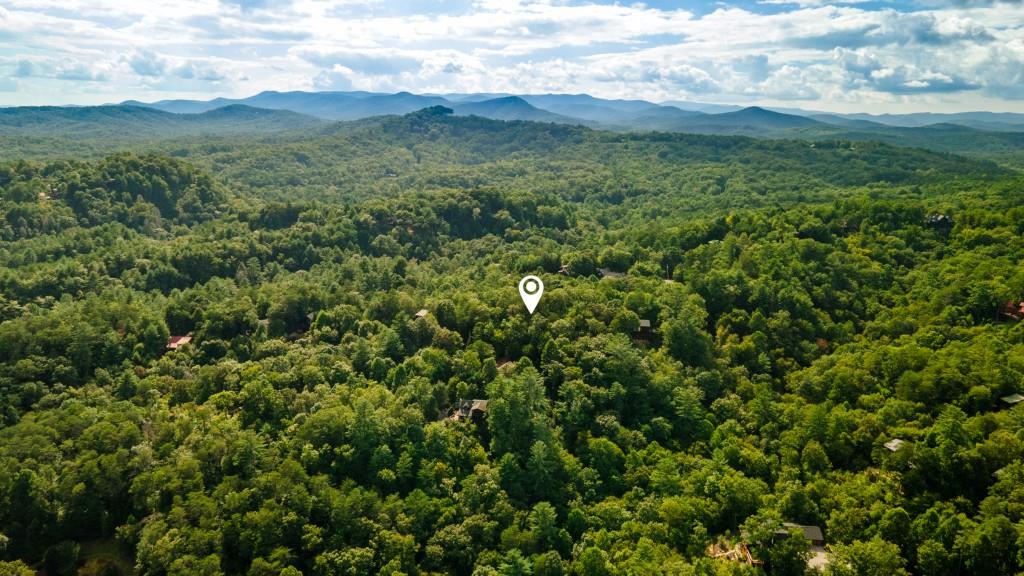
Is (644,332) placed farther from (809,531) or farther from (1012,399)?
(1012,399)

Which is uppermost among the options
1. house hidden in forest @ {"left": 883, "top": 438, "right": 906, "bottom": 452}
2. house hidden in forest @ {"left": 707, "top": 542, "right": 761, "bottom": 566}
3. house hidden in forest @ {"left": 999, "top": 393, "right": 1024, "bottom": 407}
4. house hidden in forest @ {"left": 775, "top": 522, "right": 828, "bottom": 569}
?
house hidden in forest @ {"left": 999, "top": 393, "right": 1024, "bottom": 407}

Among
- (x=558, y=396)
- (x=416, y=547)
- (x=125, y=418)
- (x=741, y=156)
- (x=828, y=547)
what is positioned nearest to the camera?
(x=828, y=547)

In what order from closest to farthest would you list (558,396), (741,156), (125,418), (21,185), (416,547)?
(416,547) < (125,418) < (558,396) < (21,185) < (741,156)

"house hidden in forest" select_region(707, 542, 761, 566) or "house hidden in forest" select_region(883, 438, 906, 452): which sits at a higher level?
"house hidden in forest" select_region(883, 438, 906, 452)

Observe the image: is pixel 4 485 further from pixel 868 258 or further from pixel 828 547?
pixel 868 258

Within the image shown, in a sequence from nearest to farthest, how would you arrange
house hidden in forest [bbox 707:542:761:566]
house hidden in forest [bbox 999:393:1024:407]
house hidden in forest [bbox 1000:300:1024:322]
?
house hidden in forest [bbox 707:542:761:566], house hidden in forest [bbox 999:393:1024:407], house hidden in forest [bbox 1000:300:1024:322]

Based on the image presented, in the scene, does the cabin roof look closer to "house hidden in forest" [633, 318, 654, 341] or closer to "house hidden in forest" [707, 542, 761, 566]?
"house hidden in forest" [707, 542, 761, 566]

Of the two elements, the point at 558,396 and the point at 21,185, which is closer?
the point at 558,396

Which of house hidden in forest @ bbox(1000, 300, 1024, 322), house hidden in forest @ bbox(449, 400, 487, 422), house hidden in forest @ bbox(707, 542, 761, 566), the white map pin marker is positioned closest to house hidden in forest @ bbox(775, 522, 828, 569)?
house hidden in forest @ bbox(707, 542, 761, 566)

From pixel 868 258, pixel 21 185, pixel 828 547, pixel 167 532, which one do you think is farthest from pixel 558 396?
pixel 21 185
